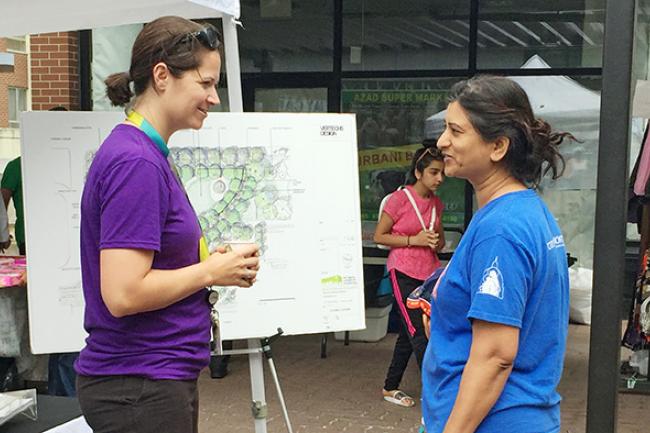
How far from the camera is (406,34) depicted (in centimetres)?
875

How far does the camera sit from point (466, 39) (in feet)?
28.5

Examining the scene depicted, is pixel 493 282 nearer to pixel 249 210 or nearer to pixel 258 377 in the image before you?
pixel 249 210

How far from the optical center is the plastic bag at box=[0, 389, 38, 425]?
3003 mm

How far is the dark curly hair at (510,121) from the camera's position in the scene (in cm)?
208

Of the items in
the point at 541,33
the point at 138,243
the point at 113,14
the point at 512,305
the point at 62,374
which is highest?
the point at 541,33

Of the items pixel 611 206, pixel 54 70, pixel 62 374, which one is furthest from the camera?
pixel 54 70

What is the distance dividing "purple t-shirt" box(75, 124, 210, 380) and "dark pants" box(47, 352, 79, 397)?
3336 millimetres

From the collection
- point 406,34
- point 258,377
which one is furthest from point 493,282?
point 406,34

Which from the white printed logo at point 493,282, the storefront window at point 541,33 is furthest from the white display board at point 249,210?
the storefront window at point 541,33

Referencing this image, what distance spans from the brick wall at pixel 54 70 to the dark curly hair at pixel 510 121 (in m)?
6.97

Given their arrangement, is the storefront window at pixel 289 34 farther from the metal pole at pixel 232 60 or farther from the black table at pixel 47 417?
the black table at pixel 47 417

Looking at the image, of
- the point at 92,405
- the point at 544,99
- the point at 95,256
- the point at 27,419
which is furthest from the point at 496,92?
the point at 544,99

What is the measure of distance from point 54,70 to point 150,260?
6869mm

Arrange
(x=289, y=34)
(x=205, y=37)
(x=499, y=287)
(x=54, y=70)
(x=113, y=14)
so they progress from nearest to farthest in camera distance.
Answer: (x=499, y=287), (x=205, y=37), (x=113, y=14), (x=54, y=70), (x=289, y=34)
